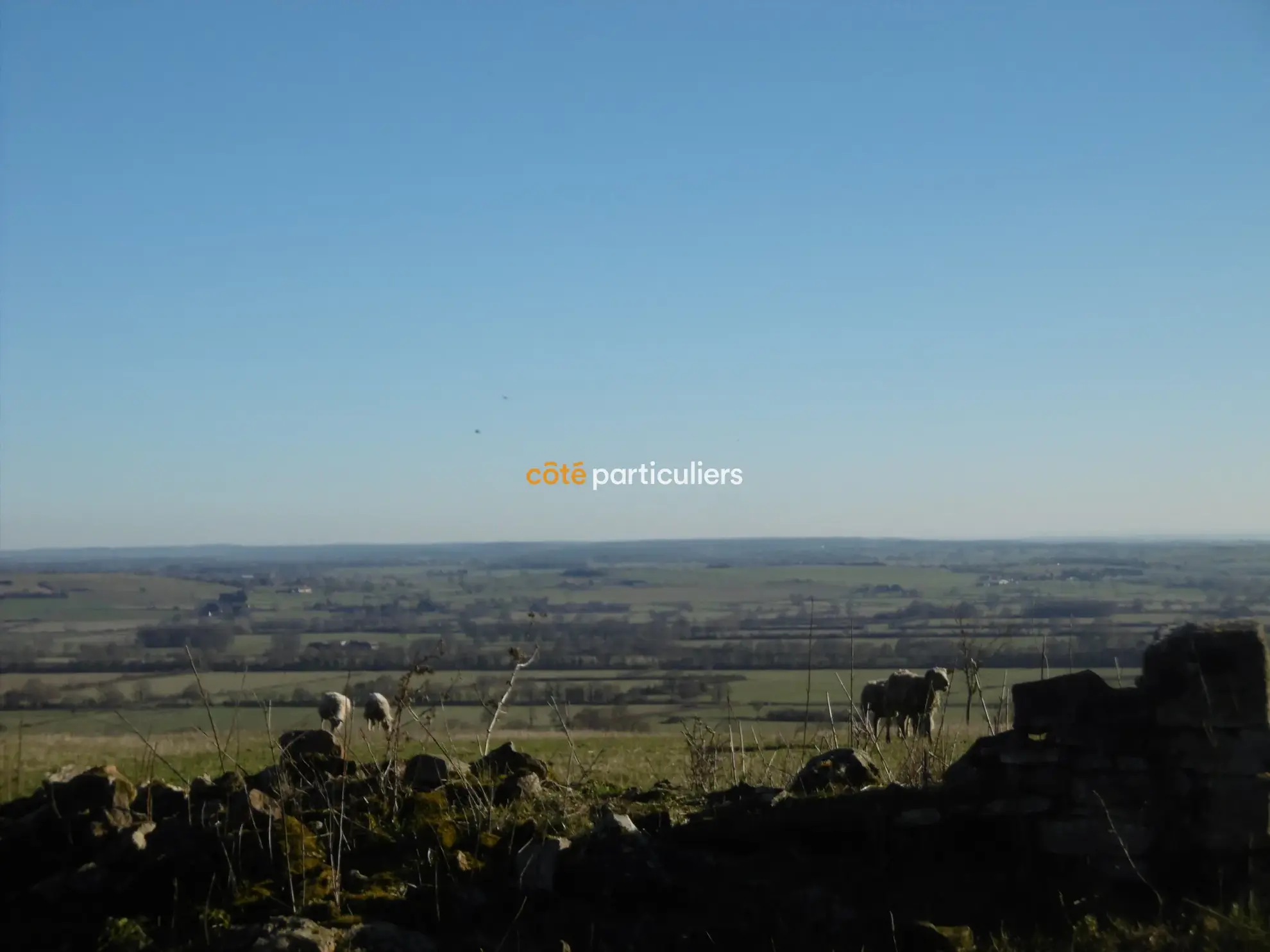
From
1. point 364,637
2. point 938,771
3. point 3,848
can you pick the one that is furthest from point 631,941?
point 364,637

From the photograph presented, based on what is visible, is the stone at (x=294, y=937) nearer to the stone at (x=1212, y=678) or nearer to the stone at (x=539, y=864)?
the stone at (x=539, y=864)

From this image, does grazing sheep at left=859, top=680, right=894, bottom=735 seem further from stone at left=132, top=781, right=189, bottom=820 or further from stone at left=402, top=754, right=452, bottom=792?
stone at left=132, top=781, right=189, bottom=820

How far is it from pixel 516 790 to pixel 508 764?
2.80ft

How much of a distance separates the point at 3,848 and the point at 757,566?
125 m

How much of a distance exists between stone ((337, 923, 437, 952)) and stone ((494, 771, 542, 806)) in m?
2.29

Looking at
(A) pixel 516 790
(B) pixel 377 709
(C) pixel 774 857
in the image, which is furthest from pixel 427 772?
(B) pixel 377 709

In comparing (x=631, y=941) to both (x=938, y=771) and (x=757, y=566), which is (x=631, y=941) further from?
(x=757, y=566)

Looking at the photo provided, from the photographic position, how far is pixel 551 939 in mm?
8727

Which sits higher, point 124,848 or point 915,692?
point 124,848

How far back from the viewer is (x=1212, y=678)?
8.95m

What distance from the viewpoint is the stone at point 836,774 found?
10.8m

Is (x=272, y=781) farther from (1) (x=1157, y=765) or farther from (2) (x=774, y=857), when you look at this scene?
(1) (x=1157, y=765)

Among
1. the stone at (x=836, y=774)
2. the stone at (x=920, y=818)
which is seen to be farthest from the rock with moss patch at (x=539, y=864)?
the stone at (x=920, y=818)

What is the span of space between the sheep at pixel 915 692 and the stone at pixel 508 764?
8.99 meters
